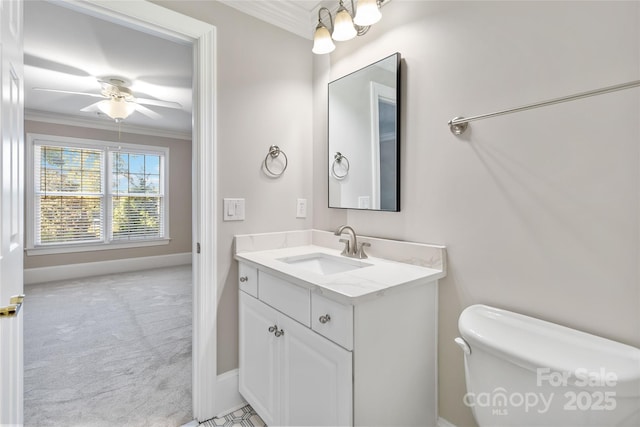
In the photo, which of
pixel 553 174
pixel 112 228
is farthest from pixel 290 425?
pixel 112 228

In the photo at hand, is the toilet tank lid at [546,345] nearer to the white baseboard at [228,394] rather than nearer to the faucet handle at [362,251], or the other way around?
the faucet handle at [362,251]

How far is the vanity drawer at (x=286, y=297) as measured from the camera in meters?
1.20

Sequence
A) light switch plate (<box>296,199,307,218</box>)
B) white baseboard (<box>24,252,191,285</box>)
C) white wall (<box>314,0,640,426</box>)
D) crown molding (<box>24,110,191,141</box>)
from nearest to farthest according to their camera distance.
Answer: white wall (<box>314,0,640,426</box>)
light switch plate (<box>296,199,307,218</box>)
crown molding (<box>24,110,191,141</box>)
white baseboard (<box>24,252,191,285</box>)

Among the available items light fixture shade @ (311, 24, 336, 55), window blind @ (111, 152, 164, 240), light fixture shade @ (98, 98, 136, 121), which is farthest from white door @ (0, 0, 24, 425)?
window blind @ (111, 152, 164, 240)

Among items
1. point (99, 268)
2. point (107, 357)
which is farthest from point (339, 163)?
point (99, 268)

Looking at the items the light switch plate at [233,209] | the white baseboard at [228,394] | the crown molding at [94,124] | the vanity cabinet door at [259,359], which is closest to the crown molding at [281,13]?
the light switch plate at [233,209]

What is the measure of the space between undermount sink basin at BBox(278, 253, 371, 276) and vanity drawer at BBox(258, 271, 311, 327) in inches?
7.7

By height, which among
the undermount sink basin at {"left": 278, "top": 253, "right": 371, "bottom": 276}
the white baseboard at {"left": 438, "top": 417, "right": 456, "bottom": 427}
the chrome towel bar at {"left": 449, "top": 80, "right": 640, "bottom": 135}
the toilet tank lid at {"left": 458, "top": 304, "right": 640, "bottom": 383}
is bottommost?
the white baseboard at {"left": 438, "top": 417, "right": 456, "bottom": 427}

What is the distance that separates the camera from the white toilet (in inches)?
30.4

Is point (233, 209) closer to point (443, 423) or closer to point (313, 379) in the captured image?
point (313, 379)

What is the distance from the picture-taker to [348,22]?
4.85 feet

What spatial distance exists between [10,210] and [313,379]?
1135mm

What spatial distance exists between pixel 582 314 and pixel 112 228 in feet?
18.3

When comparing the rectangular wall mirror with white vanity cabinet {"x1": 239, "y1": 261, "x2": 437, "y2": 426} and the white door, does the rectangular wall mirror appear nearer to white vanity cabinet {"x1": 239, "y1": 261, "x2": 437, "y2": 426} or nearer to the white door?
white vanity cabinet {"x1": 239, "y1": 261, "x2": 437, "y2": 426}
